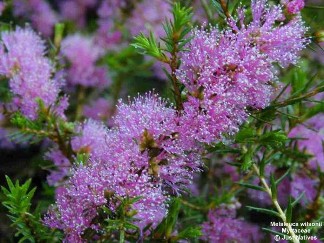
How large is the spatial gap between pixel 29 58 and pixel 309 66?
3.31ft

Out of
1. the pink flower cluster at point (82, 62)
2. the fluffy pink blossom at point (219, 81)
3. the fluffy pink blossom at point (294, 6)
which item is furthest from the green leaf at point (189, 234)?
the pink flower cluster at point (82, 62)

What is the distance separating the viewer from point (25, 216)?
92 cm

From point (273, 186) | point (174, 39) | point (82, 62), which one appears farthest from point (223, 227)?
point (82, 62)

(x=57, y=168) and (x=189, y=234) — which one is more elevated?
(x=57, y=168)

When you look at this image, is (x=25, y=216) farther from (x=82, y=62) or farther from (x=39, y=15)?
(x=39, y=15)

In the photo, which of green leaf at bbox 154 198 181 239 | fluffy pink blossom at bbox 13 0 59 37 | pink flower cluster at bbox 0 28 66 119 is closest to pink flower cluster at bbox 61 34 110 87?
fluffy pink blossom at bbox 13 0 59 37

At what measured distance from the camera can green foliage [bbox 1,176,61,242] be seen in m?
0.89

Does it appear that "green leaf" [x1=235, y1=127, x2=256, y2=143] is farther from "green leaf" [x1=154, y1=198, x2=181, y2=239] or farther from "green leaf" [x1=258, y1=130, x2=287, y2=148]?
"green leaf" [x1=154, y1=198, x2=181, y2=239]

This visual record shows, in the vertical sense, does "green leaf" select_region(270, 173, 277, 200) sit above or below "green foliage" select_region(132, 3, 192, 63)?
below

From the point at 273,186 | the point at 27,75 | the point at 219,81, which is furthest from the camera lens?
the point at 27,75

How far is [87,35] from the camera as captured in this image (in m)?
1.75

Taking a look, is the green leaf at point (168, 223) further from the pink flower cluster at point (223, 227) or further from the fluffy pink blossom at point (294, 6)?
the fluffy pink blossom at point (294, 6)

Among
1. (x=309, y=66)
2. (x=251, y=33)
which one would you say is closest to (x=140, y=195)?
(x=251, y=33)

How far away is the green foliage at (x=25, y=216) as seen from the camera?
2.91 feet
